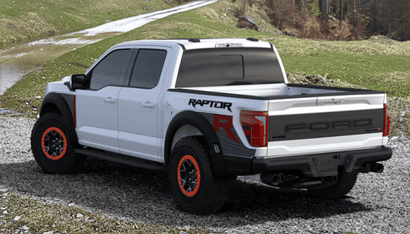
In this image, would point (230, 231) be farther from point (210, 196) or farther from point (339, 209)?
point (339, 209)

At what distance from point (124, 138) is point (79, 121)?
1.09m

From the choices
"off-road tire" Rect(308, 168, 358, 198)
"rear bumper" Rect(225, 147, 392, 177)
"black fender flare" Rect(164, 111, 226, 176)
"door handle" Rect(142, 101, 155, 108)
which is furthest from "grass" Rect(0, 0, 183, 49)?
"rear bumper" Rect(225, 147, 392, 177)

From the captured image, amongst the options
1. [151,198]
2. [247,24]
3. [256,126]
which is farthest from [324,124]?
[247,24]

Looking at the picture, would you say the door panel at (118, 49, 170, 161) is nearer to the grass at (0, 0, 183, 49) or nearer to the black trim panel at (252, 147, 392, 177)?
the black trim panel at (252, 147, 392, 177)

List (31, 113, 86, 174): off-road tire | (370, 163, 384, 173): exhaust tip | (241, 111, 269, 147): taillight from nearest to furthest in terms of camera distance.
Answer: (241, 111, 269, 147): taillight, (370, 163, 384, 173): exhaust tip, (31, 113, 86, 174): off-road tire

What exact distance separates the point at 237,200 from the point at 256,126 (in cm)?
177

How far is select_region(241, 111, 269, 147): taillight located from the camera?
16.8 ft

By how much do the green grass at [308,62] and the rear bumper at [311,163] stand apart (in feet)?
20.3

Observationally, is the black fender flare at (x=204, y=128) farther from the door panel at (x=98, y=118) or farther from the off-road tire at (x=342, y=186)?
the off-road tire at (x=342, y=186)

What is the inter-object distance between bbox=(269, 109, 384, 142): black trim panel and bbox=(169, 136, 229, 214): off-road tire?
83 cm

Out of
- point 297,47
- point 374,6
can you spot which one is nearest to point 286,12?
point 374,6

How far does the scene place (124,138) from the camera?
22.3 ft

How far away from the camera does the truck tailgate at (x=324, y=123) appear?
521 cm

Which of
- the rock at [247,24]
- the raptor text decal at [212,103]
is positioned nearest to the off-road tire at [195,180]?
the raptor text decal at [212,103]
